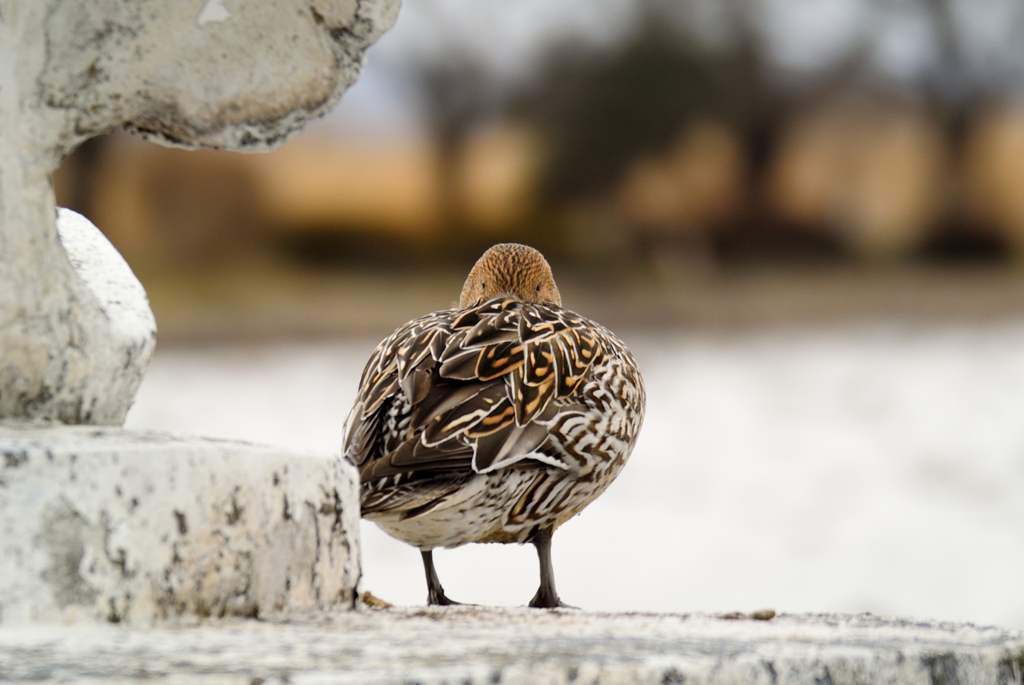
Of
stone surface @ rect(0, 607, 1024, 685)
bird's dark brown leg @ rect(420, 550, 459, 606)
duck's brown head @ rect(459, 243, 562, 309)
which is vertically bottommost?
bird's dark brown leg @ rect(420, 550, 459, 606)

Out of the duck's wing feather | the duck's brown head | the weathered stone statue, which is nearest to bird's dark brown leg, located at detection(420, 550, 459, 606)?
the duck's wing feather

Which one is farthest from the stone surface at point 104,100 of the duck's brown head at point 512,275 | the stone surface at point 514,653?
the duck's brown head at point 512,275

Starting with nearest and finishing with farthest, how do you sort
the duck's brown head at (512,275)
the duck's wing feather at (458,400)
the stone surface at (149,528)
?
the stone surface at (149,528)
the duck's wing feather at (458,400)
the duck's brown head at (512,275)

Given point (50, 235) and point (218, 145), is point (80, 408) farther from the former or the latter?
point (218, 145)

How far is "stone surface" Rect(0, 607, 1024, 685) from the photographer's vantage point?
96cm

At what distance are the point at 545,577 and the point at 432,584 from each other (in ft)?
0.83

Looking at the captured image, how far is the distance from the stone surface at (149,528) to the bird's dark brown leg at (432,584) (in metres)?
1.13

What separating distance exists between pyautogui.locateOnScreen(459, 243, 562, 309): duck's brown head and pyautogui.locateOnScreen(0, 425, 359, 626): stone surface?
1.66 metres

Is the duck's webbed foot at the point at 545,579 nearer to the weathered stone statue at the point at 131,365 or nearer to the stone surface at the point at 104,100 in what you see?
the weathered stone statue at the point at 131,365

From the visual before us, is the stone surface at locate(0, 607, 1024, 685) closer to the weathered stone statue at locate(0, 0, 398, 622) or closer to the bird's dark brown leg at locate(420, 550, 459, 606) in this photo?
the weathered stone statue at locate(0, 0, 398, 622)

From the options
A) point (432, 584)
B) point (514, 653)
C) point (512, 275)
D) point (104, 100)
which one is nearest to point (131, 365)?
point (104, 100)

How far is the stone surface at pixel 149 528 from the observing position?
1155 millimetres

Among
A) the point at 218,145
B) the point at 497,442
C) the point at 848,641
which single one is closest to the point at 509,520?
the point at 497,442

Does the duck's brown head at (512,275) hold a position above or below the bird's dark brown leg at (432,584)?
above
